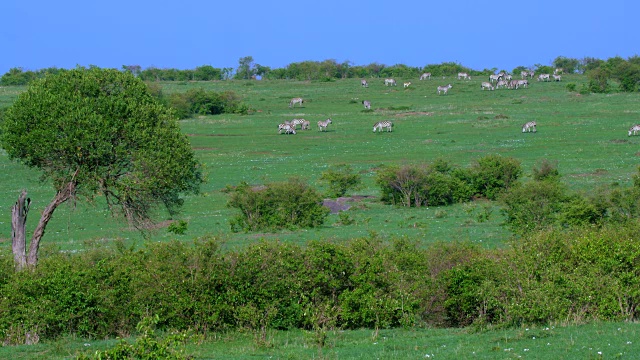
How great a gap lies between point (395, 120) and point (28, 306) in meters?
52.7

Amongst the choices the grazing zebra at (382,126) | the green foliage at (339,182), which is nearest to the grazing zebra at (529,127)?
the grazing zebra at (382,126)

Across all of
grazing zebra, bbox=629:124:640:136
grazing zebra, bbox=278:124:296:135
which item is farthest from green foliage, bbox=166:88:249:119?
grazing zebra, bbox=629:124:640:136

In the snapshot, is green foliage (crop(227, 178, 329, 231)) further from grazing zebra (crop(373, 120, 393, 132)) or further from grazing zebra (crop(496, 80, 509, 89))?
grazing zebra (crop(496, 80, 509, 89))

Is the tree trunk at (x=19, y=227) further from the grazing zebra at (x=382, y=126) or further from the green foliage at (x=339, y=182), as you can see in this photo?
the grazing zebra at (x=382, y=126)

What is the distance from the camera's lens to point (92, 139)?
56.9ft

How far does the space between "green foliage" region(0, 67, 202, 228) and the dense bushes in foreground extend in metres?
1.70

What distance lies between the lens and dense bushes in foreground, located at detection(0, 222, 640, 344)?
15.5 m

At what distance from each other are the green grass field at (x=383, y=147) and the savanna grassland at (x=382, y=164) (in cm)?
12

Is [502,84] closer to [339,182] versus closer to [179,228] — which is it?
[339,182]

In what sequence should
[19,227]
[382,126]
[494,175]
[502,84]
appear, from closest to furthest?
1. [19,227]
2. [494,175]
3. [382,126]
4. [502,84]

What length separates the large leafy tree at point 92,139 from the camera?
17.4m

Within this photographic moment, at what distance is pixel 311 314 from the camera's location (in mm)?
16094

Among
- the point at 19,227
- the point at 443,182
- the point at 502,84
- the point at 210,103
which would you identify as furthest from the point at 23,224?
the point at 502,84

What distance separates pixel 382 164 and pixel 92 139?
29784mm
